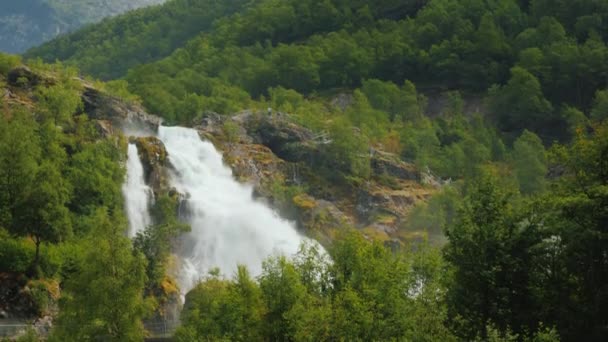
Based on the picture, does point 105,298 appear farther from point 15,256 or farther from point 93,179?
point 93,179

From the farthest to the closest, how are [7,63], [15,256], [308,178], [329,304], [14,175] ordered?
[308,178]
[7,63]
[14,175]
[15,256]
[329,304]

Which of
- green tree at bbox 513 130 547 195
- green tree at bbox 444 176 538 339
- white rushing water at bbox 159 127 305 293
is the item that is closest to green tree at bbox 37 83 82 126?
white rushing water at bbox 159 127 305 293

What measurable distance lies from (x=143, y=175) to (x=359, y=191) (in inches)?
1111

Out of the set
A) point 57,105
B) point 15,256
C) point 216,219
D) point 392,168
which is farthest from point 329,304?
point 392,168

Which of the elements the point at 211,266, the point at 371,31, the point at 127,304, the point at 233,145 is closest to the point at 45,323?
the point at 127,304

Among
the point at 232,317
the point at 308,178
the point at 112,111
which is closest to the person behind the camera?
the point at 232,317

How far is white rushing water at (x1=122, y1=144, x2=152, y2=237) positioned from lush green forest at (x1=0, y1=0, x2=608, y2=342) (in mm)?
1430

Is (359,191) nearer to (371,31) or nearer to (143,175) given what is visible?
(143,175)

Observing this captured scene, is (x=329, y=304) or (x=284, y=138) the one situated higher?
(x=284, y=138)

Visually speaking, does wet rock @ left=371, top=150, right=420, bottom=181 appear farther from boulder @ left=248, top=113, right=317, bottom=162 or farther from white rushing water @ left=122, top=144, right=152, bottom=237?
white rushing water @ left=122, top=144, right=152, bottom=237

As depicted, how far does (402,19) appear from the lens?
516 ft

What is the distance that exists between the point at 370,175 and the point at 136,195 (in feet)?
109

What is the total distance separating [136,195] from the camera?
232ft

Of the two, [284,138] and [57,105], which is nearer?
[57,105]
